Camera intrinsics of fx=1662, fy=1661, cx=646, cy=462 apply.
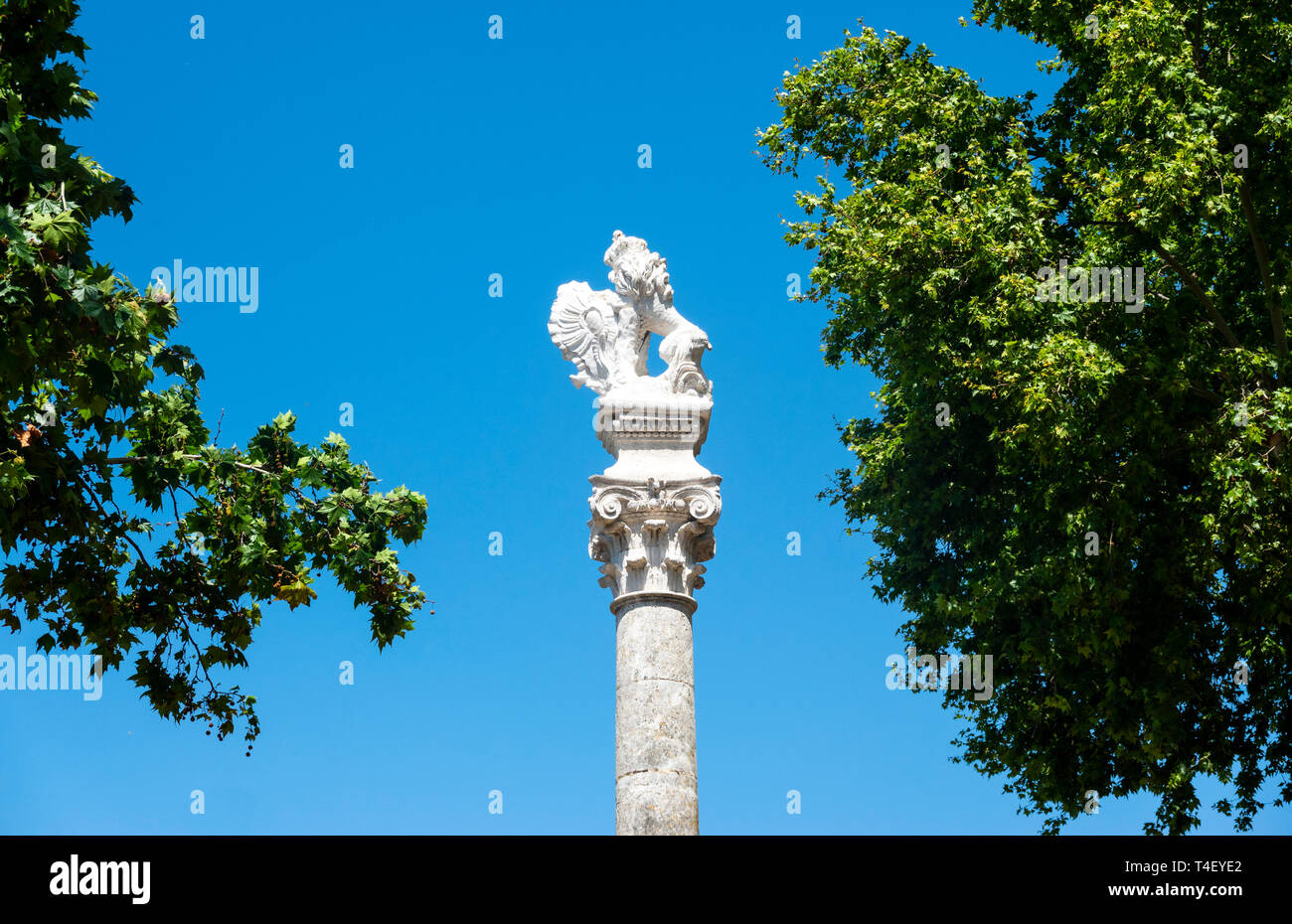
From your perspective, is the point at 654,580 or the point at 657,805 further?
the point at 654,580

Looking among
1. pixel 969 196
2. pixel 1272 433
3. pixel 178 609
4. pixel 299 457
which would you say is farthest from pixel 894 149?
pixel 178 609

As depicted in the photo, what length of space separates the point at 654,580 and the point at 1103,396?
19.9ft

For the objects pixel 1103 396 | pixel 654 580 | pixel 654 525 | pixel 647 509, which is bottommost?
pixel 654 580

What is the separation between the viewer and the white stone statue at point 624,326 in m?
14.5

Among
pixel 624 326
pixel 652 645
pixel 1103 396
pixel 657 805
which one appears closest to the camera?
pixel 657 805

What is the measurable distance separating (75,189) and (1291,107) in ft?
41.2

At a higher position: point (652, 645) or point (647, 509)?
point (647, 509)

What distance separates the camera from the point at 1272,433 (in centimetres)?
1733

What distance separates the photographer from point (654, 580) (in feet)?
45.4

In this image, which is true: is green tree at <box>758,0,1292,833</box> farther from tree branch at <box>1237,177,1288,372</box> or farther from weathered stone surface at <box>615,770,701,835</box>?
weathered stone surface at <box>615,770,701,835</box>

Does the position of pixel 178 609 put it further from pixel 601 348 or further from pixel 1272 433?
pixel 1272 433

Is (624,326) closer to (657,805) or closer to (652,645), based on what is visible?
(652,645)

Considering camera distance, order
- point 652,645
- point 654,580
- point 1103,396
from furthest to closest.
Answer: point 1103,396
point 654,580
point 652,645

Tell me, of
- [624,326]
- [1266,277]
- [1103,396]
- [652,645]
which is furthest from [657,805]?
[1266,277]
